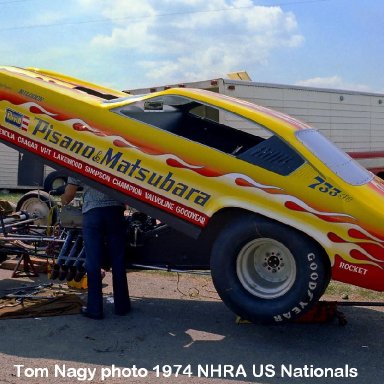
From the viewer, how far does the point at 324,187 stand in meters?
4.72

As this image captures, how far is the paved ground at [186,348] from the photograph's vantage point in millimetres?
4336

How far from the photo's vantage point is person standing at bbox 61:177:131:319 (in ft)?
18.5

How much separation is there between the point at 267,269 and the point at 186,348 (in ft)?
3.14

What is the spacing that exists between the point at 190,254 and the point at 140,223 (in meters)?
0.76

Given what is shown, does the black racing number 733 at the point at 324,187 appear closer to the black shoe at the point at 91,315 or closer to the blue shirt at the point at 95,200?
the blue shirt at the point at 95,200

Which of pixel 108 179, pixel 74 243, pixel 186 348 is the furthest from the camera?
pixel 74 243

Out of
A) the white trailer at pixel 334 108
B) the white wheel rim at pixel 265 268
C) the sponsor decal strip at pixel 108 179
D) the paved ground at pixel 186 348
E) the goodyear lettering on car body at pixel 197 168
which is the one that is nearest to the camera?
the paved ground at pixel 186 348

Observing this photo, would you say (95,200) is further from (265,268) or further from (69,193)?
(265,268)

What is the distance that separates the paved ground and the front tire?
387 mm

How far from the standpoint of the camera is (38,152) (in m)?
5.71

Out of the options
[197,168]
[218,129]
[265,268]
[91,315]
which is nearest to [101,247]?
[91,315]

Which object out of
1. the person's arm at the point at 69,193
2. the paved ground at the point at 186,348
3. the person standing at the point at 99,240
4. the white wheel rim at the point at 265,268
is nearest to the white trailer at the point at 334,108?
the person's arm at the point at 69,193

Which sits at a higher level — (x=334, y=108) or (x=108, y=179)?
(x=334, y=108)

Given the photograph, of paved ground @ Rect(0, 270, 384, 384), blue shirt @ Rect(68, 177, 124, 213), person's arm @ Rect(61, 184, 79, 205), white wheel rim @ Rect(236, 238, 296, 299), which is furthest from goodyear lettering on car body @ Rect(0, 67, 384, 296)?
paved ground @ Rect(0, 270, 384, 384)
